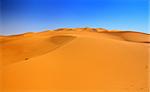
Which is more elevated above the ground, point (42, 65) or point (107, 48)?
point (107, 48)

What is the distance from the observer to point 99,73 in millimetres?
3633

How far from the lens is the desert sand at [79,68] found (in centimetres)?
325

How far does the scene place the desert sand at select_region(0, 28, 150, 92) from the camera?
3.25 meters

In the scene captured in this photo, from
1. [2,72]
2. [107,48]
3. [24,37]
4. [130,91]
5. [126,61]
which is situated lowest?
[130,91]

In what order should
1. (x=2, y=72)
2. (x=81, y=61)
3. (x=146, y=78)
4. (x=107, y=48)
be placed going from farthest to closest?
(x=107, y=48)
(x=81, y=61)
(x=2, y=72)
(x=146, y=78)

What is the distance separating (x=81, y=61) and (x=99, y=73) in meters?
0.55

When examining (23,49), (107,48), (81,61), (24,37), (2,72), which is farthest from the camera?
(24,37)

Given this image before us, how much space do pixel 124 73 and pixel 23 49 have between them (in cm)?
256

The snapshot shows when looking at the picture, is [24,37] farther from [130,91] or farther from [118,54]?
[130,91]

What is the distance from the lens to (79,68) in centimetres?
381

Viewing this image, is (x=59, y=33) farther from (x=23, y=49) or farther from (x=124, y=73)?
(x=124, y=73)

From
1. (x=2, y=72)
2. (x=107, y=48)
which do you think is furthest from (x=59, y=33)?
(x=2, y=72)

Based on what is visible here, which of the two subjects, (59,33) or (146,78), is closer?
(146,78)

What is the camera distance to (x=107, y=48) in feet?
15.7
